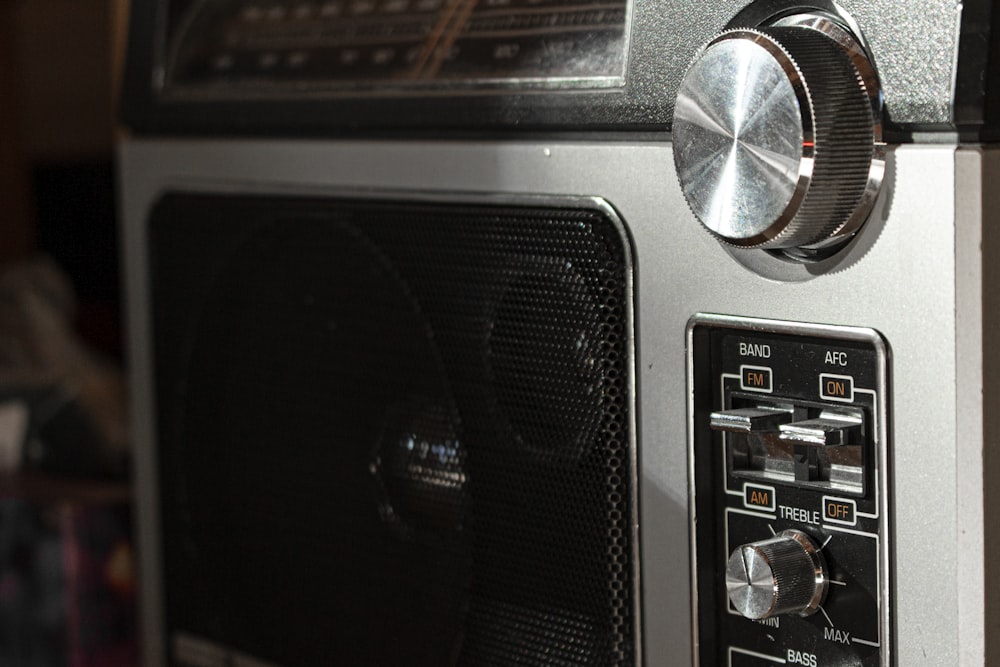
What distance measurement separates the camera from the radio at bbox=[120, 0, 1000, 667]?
18.0 inches

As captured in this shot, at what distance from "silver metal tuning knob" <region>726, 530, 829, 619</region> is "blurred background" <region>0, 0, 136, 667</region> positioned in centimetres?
59

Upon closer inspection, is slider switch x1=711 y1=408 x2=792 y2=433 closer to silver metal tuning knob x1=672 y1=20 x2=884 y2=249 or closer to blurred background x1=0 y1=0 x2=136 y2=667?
silver metal tuning knob x1=672 y1=20 x2=884 y2=249

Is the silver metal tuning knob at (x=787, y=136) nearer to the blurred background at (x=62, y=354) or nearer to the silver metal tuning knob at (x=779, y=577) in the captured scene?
the silver metal tuning knob at (x=779, y=577)

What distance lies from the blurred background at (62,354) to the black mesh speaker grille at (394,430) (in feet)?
0.85

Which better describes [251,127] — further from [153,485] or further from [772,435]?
[772,435]

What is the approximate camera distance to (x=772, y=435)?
0.51 m

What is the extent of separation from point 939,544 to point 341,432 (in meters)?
0.34

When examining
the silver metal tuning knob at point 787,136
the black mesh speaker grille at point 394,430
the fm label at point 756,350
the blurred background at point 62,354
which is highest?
the silver metal tuning knob at point 787,136

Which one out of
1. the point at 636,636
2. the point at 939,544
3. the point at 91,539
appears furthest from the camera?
the point at 91,539

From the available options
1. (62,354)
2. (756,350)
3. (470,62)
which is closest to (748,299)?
(756,350)

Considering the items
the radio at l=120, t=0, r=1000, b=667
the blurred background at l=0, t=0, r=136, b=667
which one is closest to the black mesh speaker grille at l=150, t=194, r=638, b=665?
the radio at l=120, t=0, r=1000, b=667

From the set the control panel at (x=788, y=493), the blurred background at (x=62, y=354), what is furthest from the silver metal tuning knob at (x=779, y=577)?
the blurred background at (x=62, y=354)

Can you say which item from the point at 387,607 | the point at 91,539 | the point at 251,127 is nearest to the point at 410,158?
the point at 251,127

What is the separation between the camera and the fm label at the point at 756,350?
1.68 ft
